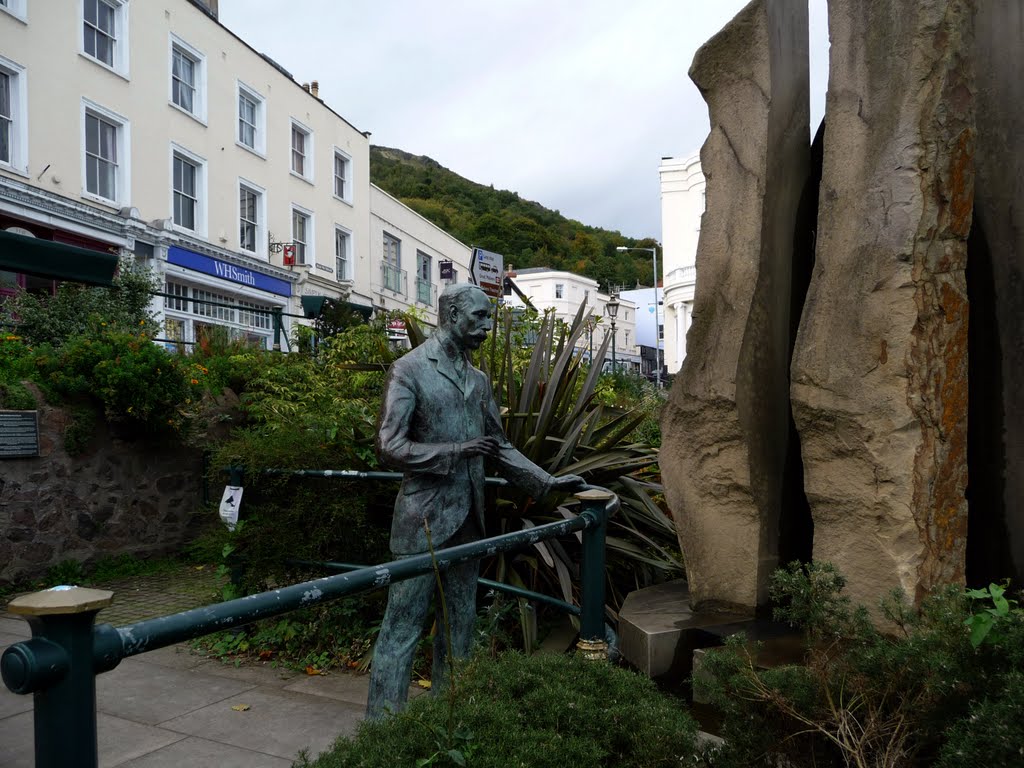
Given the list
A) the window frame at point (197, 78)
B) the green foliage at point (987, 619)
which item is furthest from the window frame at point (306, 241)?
the green foliage at point (987, 619)

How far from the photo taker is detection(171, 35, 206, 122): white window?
60.7 feet

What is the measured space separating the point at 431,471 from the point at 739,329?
1.46m

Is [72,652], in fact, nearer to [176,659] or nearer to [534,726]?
[534,726]

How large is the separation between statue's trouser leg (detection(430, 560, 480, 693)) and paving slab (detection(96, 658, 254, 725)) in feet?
6.17

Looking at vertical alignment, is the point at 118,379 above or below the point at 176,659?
above

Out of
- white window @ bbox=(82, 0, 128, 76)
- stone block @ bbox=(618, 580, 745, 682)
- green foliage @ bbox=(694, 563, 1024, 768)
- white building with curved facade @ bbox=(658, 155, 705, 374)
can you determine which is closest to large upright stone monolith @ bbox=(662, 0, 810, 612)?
stone block @ bbox=(618, 580, 745, 682)

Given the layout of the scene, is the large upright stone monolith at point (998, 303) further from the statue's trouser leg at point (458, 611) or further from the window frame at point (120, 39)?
the window frame at point (120, 39)

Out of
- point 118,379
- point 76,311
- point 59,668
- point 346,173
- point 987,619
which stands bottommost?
point 987,619

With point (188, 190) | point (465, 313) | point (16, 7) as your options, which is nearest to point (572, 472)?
point (465, 313)

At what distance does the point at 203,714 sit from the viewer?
13.9 feet

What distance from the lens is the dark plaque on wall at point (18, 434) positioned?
6.57m

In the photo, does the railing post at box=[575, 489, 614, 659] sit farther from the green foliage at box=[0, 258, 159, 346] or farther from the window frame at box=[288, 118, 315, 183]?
the window frame at box=[288, 118, 315, 183]

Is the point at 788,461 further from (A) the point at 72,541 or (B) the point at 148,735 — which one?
(A) the point at 72,541

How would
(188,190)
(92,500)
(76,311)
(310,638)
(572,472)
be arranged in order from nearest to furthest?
1. (572,472)
2. (310,638)
3. (92,500)
4. (76,311)
5. (188,190)
